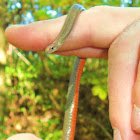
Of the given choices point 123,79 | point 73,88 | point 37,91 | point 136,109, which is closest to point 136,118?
point 136,109

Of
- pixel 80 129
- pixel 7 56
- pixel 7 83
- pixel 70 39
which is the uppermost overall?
pixel 70 39

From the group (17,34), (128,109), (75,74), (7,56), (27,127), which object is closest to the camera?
(128,109)

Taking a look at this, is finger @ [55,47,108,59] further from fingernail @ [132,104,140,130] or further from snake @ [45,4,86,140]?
fingernail @ [132,104,140,130]

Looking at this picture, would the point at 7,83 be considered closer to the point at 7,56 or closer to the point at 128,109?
the point at 7,56

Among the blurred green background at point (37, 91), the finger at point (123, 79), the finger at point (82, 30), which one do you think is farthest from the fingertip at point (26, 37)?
the blurred green background at point (37, 91)

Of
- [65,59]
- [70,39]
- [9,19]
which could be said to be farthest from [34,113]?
[70,39]

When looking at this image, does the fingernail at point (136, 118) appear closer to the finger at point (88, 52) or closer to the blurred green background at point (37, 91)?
the finger at point (88, 52)
